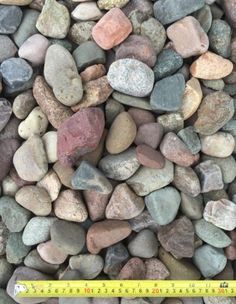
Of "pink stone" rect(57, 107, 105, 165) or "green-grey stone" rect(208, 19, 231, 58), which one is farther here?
"green-grey stone" rect(208, 19, 231, 58)

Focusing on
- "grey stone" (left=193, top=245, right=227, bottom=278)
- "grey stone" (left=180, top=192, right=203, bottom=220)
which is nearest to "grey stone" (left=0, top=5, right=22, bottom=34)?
"grey stone" (left=180, top=192, right=203, bottom=220)

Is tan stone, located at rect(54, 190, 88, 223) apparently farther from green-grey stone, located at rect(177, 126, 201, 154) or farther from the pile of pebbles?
green-grey stone, located at rect(177, 126, 201, 154)

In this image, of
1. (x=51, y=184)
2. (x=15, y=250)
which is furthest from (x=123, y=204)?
(x=15, y=250)

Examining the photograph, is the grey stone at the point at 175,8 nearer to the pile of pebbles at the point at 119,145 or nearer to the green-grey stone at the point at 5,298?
the pile of pebbles at the point at 119,145

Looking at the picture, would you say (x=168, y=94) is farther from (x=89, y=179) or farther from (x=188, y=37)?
(x=89, y=179)

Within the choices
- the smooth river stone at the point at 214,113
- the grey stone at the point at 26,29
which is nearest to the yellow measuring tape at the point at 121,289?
the smooth river stone at the point at 214,113

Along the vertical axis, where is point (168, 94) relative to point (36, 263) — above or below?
above

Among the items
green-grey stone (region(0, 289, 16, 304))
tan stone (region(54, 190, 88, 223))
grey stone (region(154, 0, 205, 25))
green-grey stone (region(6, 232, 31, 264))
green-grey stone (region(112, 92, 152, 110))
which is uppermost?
grey stone (region(154, 0, 205, 25))

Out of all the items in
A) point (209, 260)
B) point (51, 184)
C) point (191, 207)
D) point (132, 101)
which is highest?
point (132, 101)
